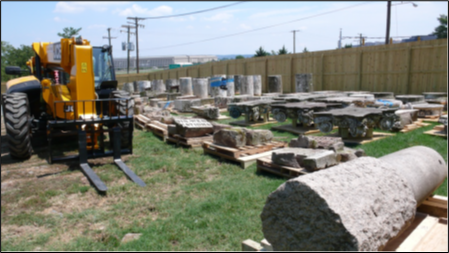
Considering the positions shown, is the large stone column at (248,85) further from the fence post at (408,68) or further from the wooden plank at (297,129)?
the wooden plank at (297,129)

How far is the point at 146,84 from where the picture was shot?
26.3 meters

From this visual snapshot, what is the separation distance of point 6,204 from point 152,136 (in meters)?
5.32

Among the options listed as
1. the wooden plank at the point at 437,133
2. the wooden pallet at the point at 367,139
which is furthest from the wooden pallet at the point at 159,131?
the wooden plank at the point at 437,133

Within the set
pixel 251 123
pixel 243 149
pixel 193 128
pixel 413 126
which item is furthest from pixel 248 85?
pixel 243 149

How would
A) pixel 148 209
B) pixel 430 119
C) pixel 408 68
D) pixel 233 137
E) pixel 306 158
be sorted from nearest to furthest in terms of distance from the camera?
1. pixel 148 209
2. pixel 306 158
3. pixel 233 137
4. pixel 430 119
5. pixel 408 68

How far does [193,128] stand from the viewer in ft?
29.3

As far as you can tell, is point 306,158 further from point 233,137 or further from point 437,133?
point 437,133

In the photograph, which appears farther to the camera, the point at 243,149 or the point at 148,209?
the point at 243,149

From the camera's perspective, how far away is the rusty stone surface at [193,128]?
8.91m

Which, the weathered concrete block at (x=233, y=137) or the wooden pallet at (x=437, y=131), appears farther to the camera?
the wooden pallet at (x=437, y=131)

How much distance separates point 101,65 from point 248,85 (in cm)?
Result: 1102

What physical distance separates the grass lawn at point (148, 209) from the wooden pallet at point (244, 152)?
0.14m

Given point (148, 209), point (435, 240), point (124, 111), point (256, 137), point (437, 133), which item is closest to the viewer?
point (435, 240)

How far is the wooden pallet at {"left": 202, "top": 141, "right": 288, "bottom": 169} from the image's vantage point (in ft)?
22.9
